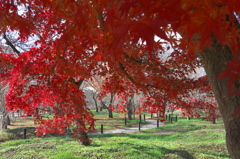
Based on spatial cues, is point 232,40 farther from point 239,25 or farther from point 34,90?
point 34,90

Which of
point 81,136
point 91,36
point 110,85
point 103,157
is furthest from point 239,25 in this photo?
point 81,136

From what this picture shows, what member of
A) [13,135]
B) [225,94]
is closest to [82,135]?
[225,94]

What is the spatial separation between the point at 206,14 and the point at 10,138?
14.3m

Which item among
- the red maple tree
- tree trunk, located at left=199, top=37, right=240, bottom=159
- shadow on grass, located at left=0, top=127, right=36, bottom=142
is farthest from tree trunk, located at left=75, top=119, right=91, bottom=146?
shadow on grass, located at left=0, top=127, right=36, bottom=142

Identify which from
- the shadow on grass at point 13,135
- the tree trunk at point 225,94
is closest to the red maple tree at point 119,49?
the tree trunk at point 225,94

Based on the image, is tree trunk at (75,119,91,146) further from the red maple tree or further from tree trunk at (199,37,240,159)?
tree trunk at (199,37,240,159)

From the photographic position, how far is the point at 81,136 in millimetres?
7969

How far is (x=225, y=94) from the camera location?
92.0 inches

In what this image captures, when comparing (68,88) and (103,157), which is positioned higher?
(68,88)

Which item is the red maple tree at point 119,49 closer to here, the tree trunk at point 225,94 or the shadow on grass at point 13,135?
the tree trunk at point 225,94

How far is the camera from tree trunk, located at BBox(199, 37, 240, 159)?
90.9 inches

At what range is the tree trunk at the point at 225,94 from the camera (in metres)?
2.31

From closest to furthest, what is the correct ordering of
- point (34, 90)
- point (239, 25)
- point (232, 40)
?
1. point (232, 40)
2. point (239, 25)
3. point (34, 90)

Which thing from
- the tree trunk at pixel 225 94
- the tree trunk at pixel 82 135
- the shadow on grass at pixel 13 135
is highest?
the tree trunk at pixel 225 94
